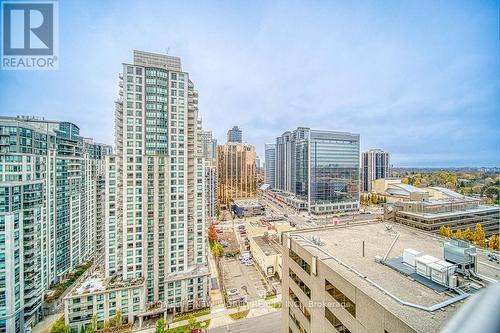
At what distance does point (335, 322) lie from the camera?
21.1 ft

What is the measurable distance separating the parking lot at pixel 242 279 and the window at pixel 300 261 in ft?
42.5

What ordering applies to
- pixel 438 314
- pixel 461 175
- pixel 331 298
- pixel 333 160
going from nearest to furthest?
pixel 438 314
pixel 331 298
pixel 461 175
pixel 333 160

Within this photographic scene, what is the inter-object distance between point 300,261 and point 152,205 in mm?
14572

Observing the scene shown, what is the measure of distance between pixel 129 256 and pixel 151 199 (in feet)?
16.6

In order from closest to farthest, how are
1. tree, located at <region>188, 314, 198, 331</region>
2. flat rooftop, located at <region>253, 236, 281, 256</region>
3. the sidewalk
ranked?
tree, located at <region>188, 314, 198, 331</region> → the sidewalk → flat rooftop, located at <region>253, 236, 281, 256</region>

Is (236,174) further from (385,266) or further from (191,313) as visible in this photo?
(385,266)

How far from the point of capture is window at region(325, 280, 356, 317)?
5835mm

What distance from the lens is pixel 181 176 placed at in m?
19.1

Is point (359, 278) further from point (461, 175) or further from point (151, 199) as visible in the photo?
point (461, 175)

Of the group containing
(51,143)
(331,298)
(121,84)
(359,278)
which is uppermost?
(121,84)

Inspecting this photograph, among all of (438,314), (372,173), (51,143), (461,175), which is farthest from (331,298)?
(372,173)

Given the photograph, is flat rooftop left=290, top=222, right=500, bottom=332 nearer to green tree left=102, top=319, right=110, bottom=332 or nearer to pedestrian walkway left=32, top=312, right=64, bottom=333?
green tree left=102, top=319, right=110, bottom=332

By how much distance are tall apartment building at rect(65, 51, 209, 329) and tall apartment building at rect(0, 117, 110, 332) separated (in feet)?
13.6

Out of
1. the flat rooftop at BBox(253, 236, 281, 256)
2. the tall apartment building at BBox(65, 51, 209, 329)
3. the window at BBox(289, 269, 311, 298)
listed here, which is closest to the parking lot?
the flat rooftop at BBox(253, 236, 281, 256)
